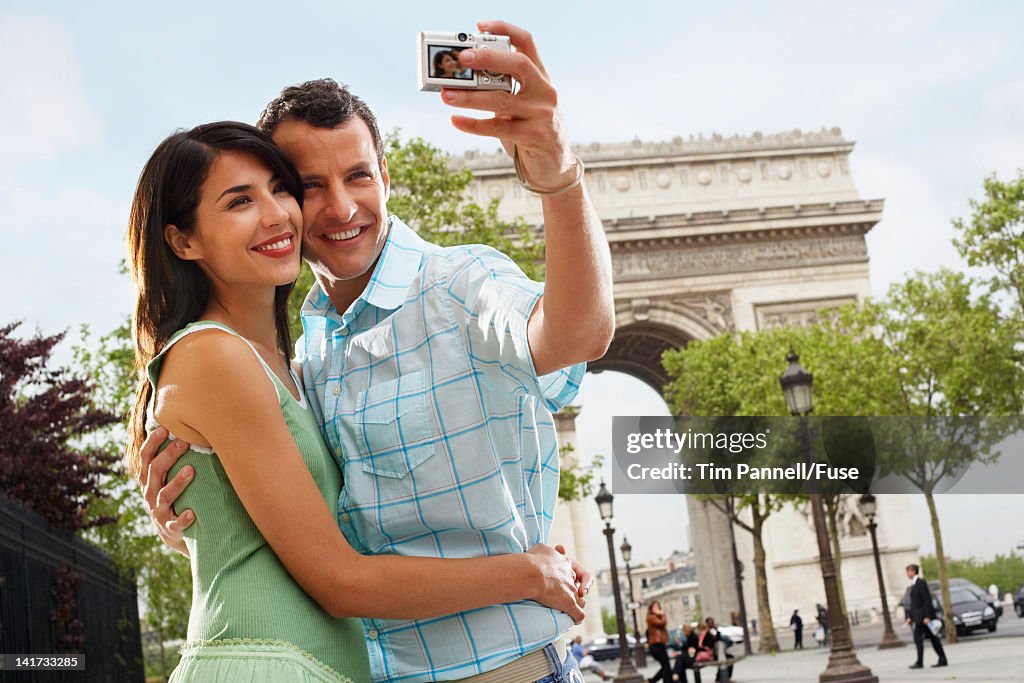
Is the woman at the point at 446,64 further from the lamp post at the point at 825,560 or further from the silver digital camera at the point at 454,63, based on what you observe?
the lamp post at the point at 825,560

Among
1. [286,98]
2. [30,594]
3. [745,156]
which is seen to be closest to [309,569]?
[286,98]

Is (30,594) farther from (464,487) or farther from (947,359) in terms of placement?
(947,359)

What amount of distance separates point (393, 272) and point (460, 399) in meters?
0.37

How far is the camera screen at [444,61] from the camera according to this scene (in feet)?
5.84

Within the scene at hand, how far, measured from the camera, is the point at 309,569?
201cm

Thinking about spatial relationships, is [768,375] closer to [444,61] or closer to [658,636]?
[658,636]

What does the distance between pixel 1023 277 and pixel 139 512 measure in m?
16.0

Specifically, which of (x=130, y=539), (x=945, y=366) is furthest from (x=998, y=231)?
(x=130, y=539)

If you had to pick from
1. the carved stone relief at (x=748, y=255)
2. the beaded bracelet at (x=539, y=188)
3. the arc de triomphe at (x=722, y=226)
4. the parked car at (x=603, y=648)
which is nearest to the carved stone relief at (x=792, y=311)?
the arc de triomphe at (x=722, y=226)

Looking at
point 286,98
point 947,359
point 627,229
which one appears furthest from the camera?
point 627,229

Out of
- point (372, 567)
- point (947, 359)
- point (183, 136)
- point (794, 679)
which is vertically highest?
point (947, 359)

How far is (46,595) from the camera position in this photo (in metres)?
8.52

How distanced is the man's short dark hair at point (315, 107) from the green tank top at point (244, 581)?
1.85ft

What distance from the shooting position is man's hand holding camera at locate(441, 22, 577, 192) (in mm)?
1760
